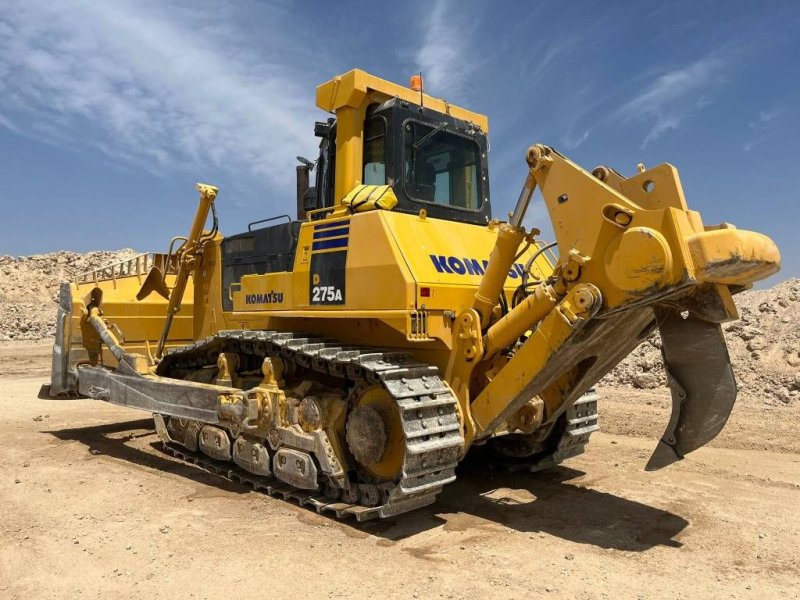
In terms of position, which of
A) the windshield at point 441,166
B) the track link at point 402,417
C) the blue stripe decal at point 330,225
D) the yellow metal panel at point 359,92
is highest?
the yellow metal panel at point 359,92

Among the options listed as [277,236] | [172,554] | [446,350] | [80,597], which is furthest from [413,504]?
[277,236]

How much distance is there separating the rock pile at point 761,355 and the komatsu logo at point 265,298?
26.8 ft

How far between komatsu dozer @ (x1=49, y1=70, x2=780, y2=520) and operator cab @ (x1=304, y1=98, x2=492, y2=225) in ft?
0.06

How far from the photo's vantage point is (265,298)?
6418mm

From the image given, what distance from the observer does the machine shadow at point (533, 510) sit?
505cm

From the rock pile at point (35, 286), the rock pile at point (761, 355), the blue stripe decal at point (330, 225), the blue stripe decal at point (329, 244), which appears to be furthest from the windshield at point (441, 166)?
the rock pile at point (35, 286)

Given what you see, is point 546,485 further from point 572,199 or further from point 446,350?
point 572,199

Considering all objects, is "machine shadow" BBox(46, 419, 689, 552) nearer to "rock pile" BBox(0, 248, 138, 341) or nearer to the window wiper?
the window wiper

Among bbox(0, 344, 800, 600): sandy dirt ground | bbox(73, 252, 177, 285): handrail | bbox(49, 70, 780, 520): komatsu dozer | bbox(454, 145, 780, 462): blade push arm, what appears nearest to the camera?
bbox(454, 145, 780, 462): blade push arm

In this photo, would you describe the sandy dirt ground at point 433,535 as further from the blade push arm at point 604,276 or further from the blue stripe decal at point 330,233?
the blue stripe decal at point 330,233

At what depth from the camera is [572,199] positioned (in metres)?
4.54

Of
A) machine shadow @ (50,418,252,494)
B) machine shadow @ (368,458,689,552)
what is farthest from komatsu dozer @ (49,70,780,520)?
machine shadow @ (368,458,689,552)

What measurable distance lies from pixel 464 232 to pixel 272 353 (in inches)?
81.6

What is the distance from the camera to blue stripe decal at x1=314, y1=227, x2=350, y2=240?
5.60m
